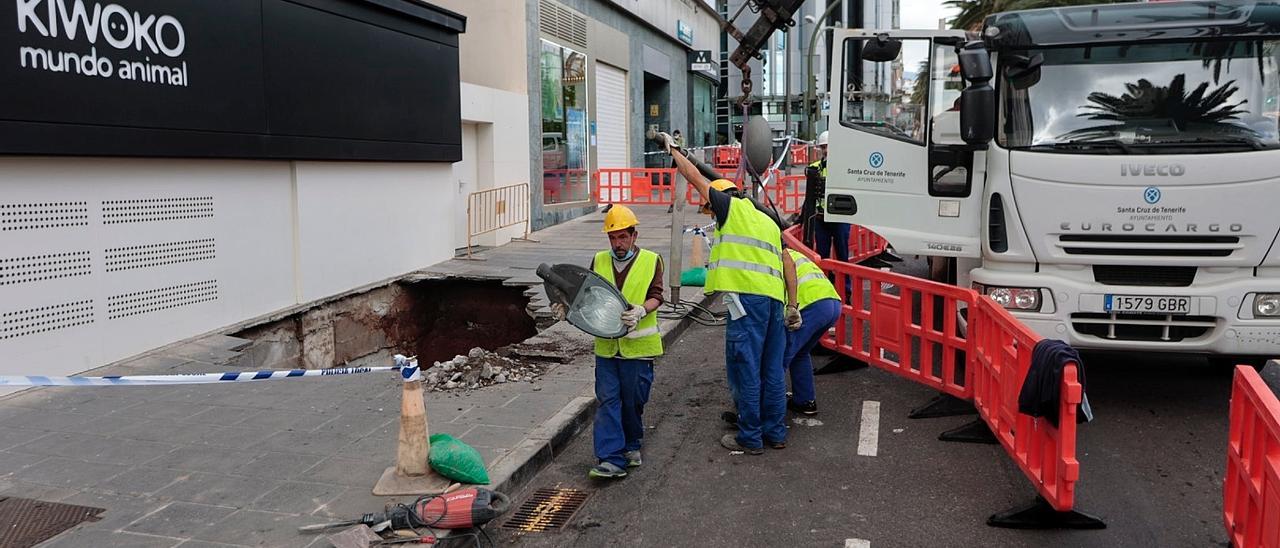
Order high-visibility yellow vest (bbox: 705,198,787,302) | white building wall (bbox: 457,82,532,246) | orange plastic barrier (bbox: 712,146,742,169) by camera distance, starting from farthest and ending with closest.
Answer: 1. orange plastic barrier (bbox: 712,146,742,169)
2. white building wall (bbox: 457,82,532,246)
3. high-visibility yellow vest (bbox: 705,198,787,302)

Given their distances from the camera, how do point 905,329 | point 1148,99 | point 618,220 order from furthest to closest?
point 905,329 → point 1148,99 → point 618,220

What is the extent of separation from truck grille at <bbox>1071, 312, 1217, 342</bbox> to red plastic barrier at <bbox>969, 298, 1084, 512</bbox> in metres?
0.93

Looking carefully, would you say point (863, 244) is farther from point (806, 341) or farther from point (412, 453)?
point (412, 453)

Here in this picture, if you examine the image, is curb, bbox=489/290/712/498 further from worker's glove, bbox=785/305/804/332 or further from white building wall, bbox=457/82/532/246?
white building wall, bbox=457/82/532/246

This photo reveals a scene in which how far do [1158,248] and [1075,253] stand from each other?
0.52m

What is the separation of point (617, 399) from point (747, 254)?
47.1 inches

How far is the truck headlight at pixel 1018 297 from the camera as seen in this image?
22.2 feet

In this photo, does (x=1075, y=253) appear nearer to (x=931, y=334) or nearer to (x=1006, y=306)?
(x=1006, y=306)

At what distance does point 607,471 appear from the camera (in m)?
5.65

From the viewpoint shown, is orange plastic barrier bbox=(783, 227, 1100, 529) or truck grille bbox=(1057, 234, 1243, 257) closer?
orange plastic barrier bbox=(783, 227, 1100, 529)

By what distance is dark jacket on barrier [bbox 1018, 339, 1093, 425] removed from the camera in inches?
177

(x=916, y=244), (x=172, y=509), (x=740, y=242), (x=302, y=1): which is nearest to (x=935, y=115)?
(x=916, y=244)

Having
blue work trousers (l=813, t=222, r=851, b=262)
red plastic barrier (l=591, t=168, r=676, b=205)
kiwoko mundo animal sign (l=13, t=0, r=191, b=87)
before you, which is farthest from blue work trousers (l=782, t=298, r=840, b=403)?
red plastic barrier (l=591, t=168, r=676, b=205)

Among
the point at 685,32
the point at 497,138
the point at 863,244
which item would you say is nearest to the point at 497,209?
the point at 497,138
